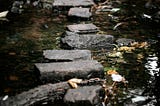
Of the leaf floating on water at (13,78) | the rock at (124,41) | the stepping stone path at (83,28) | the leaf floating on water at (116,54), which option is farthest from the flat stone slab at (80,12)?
the leaf floating on water at (13,78)

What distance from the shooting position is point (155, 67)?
146 inches

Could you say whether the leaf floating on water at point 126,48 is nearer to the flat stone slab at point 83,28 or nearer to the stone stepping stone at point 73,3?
the flat stone slab at point 83,28

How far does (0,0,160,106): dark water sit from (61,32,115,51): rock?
16 centimetres

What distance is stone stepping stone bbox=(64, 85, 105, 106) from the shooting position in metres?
2.92

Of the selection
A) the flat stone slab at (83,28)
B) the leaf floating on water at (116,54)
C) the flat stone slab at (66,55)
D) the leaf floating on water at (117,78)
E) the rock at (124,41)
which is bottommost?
the leaf floating on water at (117,78)

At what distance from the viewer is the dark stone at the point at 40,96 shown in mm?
2943

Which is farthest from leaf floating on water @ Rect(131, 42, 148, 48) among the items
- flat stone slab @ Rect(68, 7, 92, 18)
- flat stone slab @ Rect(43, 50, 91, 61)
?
flat stone slab @ Rect(68, 7, 92, 18)

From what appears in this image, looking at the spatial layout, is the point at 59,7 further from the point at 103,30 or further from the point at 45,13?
the point at 103,30

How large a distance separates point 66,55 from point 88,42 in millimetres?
617

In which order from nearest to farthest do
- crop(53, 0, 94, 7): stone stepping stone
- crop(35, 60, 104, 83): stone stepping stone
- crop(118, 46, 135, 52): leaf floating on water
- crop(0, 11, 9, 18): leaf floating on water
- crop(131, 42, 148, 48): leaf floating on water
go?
1. crop(35, 60, 104, 83): stone stepping stone
2. crop(118, 46, 135, 52): leaf floating on water
3. crop(131, 42, 148, 48): leaf floating on water
4. crop(0, 11, 9, 18): leaf floating on water
5. crop(53, 0, 94, 7): stone stepping stone

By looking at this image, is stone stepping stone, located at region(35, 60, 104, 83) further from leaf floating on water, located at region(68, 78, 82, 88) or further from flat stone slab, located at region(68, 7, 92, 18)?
flat stone slab, located at region(68, 7, 92, 18)

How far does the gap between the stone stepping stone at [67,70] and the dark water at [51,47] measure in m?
0.14

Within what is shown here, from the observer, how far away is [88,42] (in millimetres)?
4492

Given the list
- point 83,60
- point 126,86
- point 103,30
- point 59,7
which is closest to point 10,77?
point 83,60
